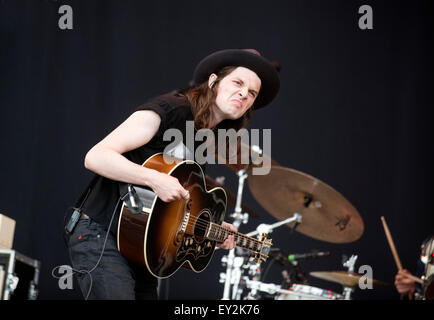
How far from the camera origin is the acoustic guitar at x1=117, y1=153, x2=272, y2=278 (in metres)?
1.93

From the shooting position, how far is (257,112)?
17.1ft

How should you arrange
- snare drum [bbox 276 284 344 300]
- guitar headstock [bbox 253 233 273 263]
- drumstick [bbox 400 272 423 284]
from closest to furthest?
guitar headstock [bbox 253 233 273 263], drumstick [bbox 400 272 423 284], snare drum [bbox 276 284 344 300]

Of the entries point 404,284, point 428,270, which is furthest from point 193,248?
point 404,284

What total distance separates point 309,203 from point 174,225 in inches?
81.6

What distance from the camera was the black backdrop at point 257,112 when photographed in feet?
15.4

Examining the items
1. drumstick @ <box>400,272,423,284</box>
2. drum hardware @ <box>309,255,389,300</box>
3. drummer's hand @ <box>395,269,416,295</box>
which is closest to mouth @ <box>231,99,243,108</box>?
drumstick @ <box>400,272,423,284</box>

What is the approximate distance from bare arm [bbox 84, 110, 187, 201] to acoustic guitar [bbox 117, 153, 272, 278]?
7cm

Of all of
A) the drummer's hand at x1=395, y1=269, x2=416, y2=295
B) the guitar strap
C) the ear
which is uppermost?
the ear

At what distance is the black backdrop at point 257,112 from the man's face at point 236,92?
2.63m

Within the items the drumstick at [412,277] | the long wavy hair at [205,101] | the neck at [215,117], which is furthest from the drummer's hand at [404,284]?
the neck at [215,117]

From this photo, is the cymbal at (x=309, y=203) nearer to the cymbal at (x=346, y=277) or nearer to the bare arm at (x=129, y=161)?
the cymbal at (x=346, y=277)

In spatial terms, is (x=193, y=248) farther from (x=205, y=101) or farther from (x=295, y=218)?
(x=295, y=218)

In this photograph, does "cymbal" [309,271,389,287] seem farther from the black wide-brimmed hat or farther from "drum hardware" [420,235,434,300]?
the black wide-brimmed hat
